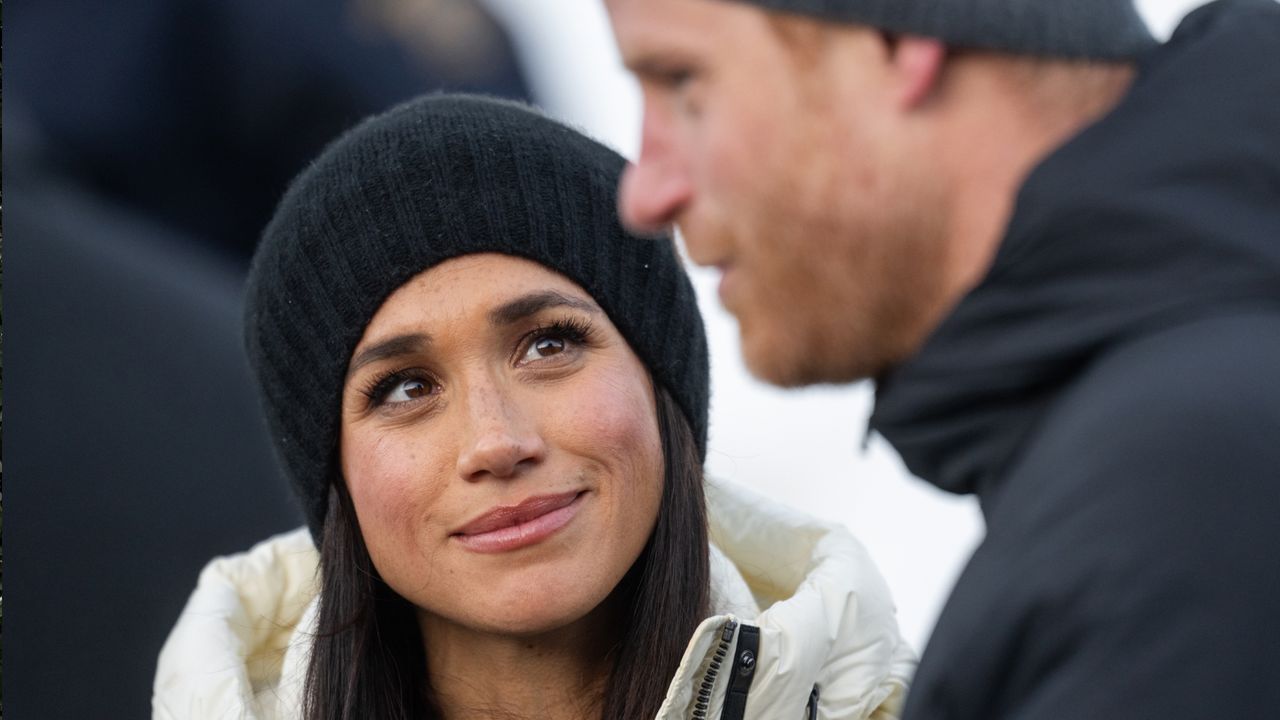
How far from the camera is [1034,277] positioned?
1.36m

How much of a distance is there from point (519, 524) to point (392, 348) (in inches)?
12.3

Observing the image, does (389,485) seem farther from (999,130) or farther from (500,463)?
(999,130)

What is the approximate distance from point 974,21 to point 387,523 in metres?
1.26

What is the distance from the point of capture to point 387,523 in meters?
2.40

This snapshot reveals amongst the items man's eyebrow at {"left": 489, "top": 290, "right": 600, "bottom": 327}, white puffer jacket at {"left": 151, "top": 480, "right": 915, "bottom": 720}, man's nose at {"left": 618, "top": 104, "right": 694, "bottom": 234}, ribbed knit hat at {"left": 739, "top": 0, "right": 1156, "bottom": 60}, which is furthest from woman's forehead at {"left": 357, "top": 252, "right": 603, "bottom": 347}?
ribbed knit hat at {"left": 739, "top": 0, "right": 1156, "bottom": 60}

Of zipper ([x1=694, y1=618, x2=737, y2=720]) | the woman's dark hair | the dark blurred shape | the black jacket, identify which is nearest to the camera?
the black jacket

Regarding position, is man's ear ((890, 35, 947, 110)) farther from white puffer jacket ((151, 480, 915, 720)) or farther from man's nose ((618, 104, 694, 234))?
white puffer jacket ((151, 480, 915, 720))

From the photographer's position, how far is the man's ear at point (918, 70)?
4.68 ft

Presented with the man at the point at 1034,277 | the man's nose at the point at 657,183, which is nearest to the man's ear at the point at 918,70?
the man at the point at 1034,277

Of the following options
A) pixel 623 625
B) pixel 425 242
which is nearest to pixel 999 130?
pixel 425 242

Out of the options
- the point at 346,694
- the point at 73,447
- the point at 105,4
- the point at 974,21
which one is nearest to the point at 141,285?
the point at 73,447

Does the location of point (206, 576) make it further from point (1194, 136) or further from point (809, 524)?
point (1194, 136)

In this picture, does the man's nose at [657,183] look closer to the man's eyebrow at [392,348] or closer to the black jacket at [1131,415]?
the black jacket at [1131,415]

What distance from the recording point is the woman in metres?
2.35
